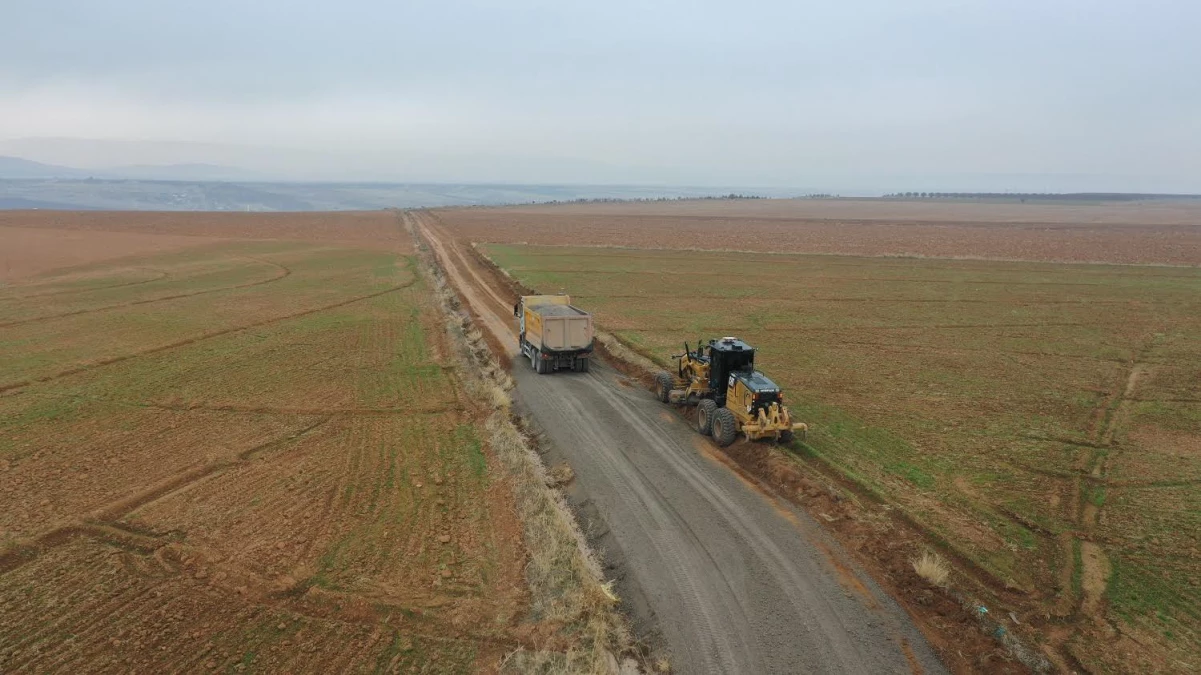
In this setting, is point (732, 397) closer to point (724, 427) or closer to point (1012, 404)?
point (724, 427)

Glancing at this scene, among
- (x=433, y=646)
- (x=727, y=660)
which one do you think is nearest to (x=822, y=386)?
(x=727, y=660)

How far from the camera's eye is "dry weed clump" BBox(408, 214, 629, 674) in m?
9.56

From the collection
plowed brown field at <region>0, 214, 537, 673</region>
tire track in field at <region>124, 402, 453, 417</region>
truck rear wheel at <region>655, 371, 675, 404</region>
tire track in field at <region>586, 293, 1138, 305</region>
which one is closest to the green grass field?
tire track in field at <region>586, 293, 1138, 305</region>

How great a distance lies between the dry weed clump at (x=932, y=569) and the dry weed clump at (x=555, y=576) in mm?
5548

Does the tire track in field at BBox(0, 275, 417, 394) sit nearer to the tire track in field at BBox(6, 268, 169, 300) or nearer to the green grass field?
the green grass field

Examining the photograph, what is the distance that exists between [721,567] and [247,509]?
1042cm

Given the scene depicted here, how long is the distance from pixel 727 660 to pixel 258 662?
7.09 meters

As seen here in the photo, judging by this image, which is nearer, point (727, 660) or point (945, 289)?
point (727, 660)

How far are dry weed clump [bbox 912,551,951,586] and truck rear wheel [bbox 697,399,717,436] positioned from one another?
720 cm

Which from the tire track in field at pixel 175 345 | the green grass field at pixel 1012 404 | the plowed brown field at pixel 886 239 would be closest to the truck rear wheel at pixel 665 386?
the green grass field at pixel 1012 404

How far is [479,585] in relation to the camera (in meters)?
11.6

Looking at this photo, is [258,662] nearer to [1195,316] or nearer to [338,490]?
[338,490]

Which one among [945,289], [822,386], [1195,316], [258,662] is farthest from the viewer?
[945,289]

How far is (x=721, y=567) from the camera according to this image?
11.9 m
